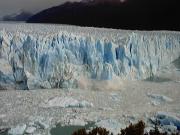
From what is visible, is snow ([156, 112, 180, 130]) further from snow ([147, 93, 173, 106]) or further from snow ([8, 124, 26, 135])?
snow ([8, 124, 26, 135])

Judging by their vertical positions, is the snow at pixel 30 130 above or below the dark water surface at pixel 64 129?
A: above

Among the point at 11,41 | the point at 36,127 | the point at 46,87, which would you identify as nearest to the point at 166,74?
the point at 46,87

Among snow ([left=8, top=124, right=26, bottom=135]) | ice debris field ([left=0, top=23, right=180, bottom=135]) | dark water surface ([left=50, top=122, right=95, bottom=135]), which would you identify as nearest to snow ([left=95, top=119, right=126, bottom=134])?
ice debris field ([left=0, top=23, right=180, bottom=135])

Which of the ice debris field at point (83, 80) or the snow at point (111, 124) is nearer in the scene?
the snow at point (111, 124)


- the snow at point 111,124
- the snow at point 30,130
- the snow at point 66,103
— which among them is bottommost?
the snow at point 111,124

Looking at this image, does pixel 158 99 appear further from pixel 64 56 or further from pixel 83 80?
pixel 64 56

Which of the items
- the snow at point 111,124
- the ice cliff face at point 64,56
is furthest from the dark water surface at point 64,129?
the ice cliff face at point 64,56

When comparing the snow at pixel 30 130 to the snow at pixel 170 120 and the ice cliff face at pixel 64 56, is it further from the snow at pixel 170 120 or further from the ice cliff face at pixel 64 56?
the ice cliff face at pixel 64 56

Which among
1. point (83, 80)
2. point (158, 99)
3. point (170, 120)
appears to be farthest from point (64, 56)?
point (170, 120)
